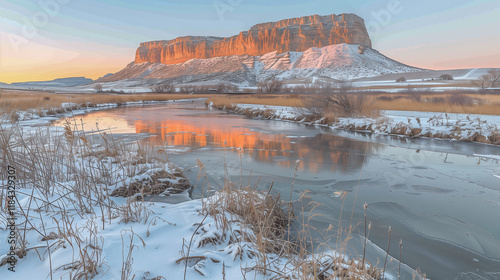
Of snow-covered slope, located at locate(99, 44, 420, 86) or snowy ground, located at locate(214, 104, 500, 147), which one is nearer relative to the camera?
snowy ground, located at locate(214, 104, 500, 147)

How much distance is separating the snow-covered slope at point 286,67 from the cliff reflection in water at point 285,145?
10169cm

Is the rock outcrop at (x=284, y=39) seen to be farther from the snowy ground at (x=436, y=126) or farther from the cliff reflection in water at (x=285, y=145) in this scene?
the cliff reflection in water at (x=285, y=145)

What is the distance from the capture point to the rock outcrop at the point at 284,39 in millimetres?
160625

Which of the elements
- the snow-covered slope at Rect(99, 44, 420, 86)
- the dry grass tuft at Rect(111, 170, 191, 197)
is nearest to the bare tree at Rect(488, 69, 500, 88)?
the dry grass tuft at Rect(111, 170, 191, 197)

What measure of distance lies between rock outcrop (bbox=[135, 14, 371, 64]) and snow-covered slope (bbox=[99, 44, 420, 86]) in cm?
978

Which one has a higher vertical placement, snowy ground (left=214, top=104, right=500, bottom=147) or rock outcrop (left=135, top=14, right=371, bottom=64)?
rock outcrop (left=135, top=14, right=371, bottom=64)

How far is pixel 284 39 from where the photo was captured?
6545 inches

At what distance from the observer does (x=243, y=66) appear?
146875 millimetres

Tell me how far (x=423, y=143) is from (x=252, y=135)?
24.6 feet

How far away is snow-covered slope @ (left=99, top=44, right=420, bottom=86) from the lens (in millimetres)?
118812

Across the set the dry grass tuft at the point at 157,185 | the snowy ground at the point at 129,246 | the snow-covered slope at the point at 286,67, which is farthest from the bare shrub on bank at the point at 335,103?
the snow-covered slope at the point at 286,67

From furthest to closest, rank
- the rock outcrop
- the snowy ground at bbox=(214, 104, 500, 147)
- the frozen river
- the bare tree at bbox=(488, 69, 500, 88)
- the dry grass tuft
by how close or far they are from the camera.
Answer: the rock outcrop → the bare tree at bbox=(488, 69, 500, 88) → the snowy ground at bbox=(214, 104, 500, 147) → the dry grass tuft → the frozen river

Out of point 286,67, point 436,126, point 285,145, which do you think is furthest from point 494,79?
point 286,67

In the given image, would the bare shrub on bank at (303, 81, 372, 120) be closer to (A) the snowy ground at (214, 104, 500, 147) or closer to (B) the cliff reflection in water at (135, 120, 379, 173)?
(A) the snowy ground at (214, 104, 500, 147)
